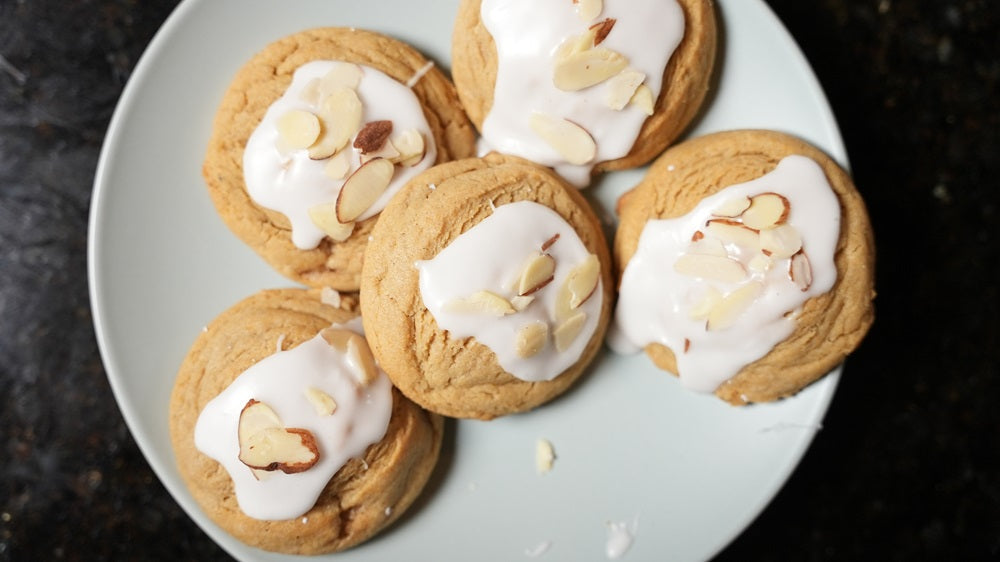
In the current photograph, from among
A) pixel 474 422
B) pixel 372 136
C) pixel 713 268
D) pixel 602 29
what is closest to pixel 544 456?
pixel 474 422

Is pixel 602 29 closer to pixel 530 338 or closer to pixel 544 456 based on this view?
pixel 530 338

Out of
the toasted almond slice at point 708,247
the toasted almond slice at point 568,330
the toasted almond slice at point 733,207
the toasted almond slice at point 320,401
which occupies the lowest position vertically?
the toasted almond slice at point 320,401

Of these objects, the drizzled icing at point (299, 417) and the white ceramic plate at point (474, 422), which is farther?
the white ceramic plate at point (474, 422)

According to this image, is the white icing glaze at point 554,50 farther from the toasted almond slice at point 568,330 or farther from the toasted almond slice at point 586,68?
the toasted almond slice at point 568,330

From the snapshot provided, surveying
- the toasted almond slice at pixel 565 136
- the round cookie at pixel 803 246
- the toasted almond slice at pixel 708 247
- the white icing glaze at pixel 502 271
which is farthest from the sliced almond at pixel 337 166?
the toasted almond slice at pixel 708 247

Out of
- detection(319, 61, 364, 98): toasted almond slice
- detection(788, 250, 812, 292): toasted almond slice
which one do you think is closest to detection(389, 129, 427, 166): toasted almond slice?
detection(319, 61, 364, 98): toasted almond slice

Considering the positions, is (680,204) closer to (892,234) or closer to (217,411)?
(892,234)

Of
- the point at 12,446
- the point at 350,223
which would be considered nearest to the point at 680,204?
the point at 350,223

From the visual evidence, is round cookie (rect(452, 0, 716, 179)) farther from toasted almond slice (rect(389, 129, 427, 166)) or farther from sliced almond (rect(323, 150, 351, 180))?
sliced almond (rect(323, 150, 351, 180))
